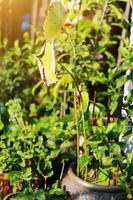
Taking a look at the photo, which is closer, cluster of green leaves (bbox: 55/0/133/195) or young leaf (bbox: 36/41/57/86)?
young leaf (bbox: 36/41/57/86)

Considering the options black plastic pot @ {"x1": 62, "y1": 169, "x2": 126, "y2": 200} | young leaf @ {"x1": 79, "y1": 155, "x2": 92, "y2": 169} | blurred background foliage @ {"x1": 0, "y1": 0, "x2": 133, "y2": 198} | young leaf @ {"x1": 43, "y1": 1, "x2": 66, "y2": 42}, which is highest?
young leaf @ {"x1": 43, "y1": 1, "x2": 66, "y2": 42}

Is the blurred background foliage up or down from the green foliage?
up

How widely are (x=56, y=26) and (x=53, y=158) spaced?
953mm

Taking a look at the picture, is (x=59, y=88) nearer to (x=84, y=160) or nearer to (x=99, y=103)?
(x=99, y=103)

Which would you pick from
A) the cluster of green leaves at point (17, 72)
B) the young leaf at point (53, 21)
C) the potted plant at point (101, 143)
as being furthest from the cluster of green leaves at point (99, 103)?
the cluster of green leaves at point (17, 72)

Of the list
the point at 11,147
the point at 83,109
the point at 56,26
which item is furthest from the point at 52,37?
the point at 11,147

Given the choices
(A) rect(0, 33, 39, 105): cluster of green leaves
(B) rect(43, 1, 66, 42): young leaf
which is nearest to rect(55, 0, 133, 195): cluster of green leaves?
(B) rect(43, 1, 66, 42): young leaf

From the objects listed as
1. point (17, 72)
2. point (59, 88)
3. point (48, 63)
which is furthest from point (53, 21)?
point (17, 72)

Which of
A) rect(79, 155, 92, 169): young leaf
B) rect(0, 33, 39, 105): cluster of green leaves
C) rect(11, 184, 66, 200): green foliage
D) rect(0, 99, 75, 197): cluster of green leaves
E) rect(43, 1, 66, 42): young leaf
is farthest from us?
rect(0, 33, 39, 105): cluster of green leaves

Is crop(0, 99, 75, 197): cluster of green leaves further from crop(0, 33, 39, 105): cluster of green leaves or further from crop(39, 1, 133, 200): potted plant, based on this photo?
crop(0, 33, 39, 105): cluster of green leaves

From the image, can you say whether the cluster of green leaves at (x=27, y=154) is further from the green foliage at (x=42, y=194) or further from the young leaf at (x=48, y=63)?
the young leaf at (x=48, y=63)

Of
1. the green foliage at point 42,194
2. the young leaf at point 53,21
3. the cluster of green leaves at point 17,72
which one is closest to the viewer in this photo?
the young leaf at point 53,21

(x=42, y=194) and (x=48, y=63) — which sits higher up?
(x=48, y=63)

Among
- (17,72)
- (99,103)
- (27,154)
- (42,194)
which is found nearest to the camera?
(42,194)
